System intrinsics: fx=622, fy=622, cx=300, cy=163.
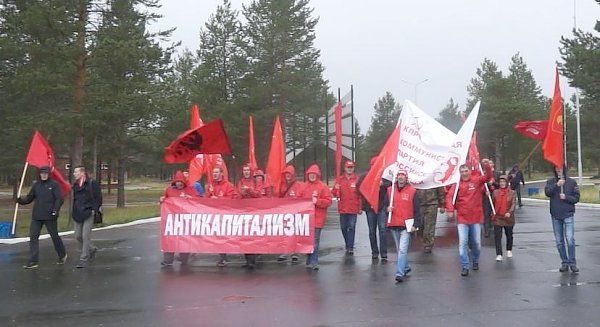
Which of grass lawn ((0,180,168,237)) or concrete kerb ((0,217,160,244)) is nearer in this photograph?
concrete kerb ((0,217,160,244))

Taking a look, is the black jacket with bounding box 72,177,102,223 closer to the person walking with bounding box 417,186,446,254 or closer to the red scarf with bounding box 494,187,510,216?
the person walking with bounding box 417,186,446,254

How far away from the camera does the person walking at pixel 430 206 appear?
503 inches

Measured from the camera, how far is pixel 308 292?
8414 mm

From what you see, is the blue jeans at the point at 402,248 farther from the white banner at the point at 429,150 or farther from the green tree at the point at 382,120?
the green tree at the point at 382,120

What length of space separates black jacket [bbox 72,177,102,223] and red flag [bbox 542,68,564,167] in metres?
7.67

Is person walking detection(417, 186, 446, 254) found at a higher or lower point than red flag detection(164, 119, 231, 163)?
lower

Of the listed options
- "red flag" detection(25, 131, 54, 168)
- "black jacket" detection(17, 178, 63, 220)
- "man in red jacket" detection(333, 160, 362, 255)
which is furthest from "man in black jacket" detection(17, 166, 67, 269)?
"man in red jacket" detection(333, 160, 362, 255)

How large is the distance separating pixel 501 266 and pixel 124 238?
32.1ft

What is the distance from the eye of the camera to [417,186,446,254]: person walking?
12.8m

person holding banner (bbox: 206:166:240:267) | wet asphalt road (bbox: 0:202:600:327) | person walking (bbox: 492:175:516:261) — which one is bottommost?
wet asphalt road (bbox: 0:202:600:327)

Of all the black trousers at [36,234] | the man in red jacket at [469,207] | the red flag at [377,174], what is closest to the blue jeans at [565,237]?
the man in red jacket at [469,207]

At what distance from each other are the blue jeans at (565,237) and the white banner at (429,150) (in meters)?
1.71

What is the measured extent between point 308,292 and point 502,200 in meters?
4.69

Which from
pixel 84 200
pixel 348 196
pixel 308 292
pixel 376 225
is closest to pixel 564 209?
pixel 376 225
